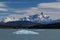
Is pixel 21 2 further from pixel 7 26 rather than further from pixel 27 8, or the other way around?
pixel 7 26

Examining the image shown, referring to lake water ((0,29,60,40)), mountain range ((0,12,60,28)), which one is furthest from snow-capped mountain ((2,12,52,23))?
lake water ((0,29,60,40))

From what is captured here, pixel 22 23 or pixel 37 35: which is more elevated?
pixel 22 23

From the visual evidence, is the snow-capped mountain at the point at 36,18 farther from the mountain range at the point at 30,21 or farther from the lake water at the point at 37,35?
the lake water at the point at 37,35

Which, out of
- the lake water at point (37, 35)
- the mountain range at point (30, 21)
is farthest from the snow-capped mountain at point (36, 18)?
the lake water at point (37, 35)

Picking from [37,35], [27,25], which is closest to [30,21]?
[27,25]

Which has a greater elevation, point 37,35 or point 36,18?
point 36,18

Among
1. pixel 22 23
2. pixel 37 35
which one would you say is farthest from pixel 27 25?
pixel 37 35

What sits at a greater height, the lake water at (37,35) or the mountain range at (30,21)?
the mountain range at (30,21)

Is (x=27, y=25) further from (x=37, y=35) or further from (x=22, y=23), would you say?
(x=37, y=35)

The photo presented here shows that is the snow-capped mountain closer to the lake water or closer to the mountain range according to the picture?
the mountain range

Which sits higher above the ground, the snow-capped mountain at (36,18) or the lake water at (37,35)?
the snow-capped mountain at (36,18)

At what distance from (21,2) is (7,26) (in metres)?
0.31

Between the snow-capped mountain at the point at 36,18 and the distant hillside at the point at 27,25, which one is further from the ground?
the snow-capped mountain at the point at 36,18

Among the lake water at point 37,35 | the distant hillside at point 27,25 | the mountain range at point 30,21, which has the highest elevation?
the mountain range at point 30,21
